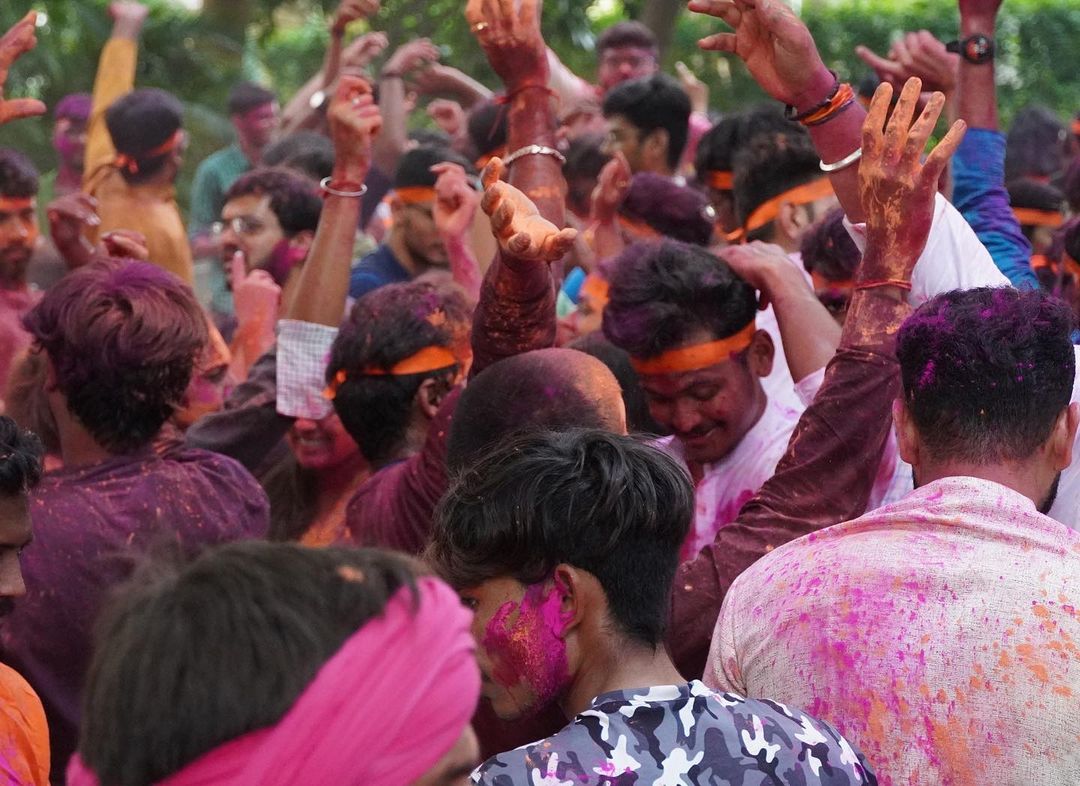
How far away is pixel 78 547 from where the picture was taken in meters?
3.04

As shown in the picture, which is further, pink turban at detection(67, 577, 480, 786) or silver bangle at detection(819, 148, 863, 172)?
silver bangle at detection(819, 148, 863, 172)

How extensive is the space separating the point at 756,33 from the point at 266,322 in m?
2.57

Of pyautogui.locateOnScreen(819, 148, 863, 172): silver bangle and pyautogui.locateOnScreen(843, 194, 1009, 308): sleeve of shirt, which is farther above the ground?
pyautogui.locateOnScreen(819, 148, 863, 172): silver bangle

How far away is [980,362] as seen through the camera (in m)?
2.35

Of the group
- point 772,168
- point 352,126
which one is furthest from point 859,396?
point 772,168

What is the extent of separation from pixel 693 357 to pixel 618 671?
4.70ft

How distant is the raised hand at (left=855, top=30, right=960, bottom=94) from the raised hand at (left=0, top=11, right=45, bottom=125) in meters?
2.41

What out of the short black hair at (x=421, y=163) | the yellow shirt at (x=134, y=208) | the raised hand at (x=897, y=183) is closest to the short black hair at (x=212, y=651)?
the raised hand at (x=897, y=183)

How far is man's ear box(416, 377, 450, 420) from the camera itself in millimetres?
3637

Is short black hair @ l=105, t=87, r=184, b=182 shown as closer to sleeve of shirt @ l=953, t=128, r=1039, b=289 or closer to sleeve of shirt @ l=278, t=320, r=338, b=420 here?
sleeve of shirt @ l=278, t=320, r=338, b=420

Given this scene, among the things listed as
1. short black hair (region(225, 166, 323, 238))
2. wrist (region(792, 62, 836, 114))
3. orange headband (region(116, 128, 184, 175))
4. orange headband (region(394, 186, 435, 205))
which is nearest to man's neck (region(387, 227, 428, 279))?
orange headband (region(394, 186, 435, 205))

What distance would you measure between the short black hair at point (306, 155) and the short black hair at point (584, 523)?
16.4ft

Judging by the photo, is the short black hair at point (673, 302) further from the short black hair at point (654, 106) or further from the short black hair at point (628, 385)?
the short black hair at point (654, 106)

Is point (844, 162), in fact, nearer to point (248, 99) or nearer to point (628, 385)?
point (628, 385)
